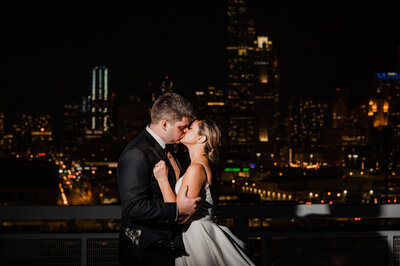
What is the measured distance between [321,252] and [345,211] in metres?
0.37

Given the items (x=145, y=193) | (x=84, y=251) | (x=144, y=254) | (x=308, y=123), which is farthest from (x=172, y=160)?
(x=308, y=123)

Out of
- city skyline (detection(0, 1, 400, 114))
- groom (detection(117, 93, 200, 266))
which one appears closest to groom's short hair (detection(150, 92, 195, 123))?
groom (detection(117, 93, 200, 266))

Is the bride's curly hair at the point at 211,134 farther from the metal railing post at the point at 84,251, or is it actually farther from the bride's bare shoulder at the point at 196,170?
the metal railing post at the point at 84,251

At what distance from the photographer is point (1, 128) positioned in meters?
47.2

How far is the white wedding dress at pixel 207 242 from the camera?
2273mm

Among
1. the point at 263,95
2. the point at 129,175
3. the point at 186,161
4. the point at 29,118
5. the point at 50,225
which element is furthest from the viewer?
the point at 263,95

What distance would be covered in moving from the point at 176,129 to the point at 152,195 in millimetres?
323

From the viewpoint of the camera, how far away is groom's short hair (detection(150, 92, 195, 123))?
2.06 meters

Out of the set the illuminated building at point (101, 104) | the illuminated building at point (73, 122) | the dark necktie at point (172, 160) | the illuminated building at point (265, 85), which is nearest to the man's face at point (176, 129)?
the dark necktie at point (172, 160)

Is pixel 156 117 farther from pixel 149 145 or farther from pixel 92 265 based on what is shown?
pixel 92 265

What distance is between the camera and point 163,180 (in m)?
2.03

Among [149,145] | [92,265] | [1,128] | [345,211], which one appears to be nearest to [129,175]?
[149,145]

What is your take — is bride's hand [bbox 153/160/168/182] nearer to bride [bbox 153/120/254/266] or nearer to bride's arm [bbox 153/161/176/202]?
bride's arm [bbox 153/161/176/202]

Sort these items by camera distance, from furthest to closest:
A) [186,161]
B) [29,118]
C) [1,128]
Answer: [29,118], [1,128], [186,161]
